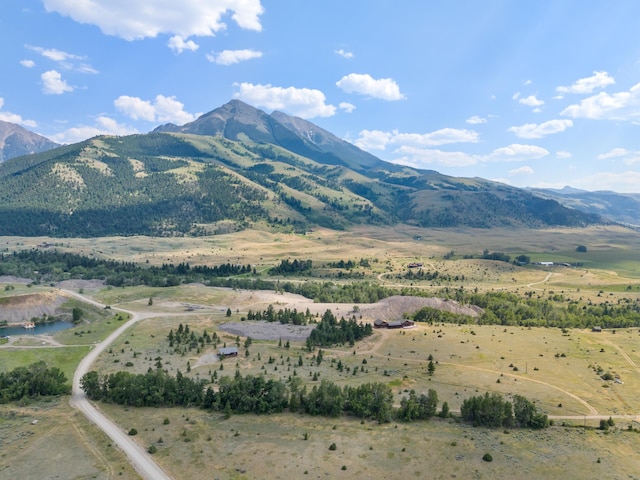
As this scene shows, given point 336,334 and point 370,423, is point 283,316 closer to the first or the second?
point 336,334

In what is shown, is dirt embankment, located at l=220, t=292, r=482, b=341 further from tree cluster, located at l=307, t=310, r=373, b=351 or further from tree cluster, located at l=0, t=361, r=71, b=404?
tree cluster, located at l=0, t=361, r=71, b=404

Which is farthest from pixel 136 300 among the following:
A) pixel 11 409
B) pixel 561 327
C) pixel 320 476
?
pixel 561 327

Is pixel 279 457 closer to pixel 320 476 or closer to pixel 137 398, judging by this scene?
pixel 320 476

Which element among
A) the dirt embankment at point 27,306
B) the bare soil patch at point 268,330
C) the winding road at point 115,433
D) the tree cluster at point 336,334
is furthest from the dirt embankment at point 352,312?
the dirt embankment at point 27,306

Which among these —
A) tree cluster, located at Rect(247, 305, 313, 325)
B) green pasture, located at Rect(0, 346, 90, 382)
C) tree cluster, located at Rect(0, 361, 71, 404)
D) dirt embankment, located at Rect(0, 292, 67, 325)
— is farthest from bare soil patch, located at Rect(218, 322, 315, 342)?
dirt embankment, located at Rect(0, 292, 67, 325)

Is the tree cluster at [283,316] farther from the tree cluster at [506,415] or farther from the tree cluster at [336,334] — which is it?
the tree cluster at [506,415]
